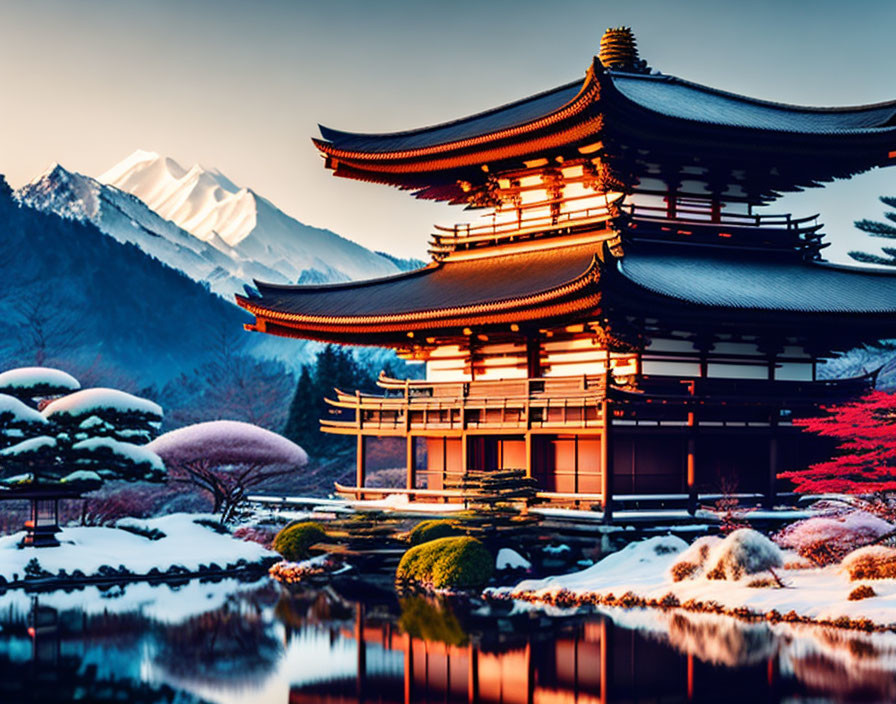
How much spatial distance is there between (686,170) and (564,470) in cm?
1113

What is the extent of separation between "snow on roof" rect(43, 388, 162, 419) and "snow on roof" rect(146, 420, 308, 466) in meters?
3.44

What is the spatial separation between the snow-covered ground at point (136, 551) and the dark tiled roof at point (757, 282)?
609 inches

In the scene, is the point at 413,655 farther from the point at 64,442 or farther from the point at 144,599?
the point at 64,442

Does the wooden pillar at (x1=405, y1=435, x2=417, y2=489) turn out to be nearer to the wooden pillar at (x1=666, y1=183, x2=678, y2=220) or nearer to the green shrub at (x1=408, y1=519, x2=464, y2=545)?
the green shrub at (x1=408, y1=519, x2=464, y2=545)

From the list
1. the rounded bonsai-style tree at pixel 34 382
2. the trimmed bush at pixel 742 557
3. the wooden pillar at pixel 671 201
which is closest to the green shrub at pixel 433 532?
the trimmed bush at pixel 742 557

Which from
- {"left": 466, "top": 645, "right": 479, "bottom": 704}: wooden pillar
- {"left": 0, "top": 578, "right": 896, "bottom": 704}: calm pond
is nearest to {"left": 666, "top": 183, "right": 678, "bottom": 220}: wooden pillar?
{"left": 0, "top": 578, "right": 896, "bottom": 704}: calm pond

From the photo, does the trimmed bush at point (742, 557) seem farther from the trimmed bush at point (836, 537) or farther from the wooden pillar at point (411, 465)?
the wooden pillar at point (411, 465)

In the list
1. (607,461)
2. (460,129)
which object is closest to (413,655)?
(607,461)

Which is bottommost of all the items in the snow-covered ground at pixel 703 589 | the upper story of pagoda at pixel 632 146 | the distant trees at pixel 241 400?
the snow-covered ground at pixel 703 589

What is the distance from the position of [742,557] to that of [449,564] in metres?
8.01

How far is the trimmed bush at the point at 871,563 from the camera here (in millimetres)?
27750

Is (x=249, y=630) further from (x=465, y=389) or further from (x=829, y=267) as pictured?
(x=829, y=267)

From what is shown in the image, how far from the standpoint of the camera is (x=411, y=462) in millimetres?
44625

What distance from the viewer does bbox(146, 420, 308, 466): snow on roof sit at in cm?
4272
